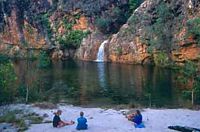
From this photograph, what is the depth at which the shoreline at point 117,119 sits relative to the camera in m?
25.2

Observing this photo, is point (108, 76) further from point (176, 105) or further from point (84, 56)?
point (84, 56)

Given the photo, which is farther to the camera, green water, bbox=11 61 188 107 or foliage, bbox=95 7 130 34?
foliage, bbox=95 7 130 34

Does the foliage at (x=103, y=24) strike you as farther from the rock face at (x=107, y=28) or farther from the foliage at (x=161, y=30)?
the foliage at (x=161, y=30)

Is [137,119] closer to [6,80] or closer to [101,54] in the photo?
[6,80]

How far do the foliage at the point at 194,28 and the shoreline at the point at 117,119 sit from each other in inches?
1255

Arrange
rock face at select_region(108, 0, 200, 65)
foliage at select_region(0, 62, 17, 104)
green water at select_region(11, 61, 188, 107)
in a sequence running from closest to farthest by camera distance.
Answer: foliage at select_region(0, 62, 17, 104) → green water at select_region(11, 61, 188, 107) → rock face at select_region(108, 0, 200, 65)

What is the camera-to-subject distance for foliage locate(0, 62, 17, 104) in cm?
3444

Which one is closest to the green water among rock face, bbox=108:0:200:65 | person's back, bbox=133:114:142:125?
rock face, bbox=108:0:200:65

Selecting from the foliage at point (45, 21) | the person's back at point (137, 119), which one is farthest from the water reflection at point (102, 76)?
the foliage at point (45, 21)

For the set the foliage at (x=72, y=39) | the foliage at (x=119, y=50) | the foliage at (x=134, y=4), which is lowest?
the foliage at (x=119, y=50)

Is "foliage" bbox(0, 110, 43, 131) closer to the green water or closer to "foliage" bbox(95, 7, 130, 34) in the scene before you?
the green water

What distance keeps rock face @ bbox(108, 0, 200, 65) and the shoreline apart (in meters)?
33.5

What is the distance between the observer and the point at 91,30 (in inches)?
3386

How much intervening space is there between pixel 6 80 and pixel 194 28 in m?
34.9
